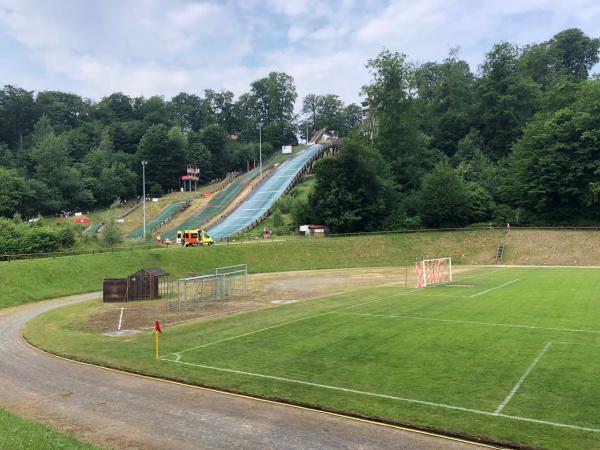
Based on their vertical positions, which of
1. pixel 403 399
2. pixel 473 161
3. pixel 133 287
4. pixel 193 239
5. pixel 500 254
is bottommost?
pixel 403 399

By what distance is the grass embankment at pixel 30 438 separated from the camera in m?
9.33

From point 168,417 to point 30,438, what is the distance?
3.64m

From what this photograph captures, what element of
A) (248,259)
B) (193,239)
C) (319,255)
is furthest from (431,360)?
(193,239)

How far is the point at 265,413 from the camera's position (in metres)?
13.0

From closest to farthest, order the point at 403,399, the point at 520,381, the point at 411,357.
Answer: the point at 403,399 < the point at 520,381 < the point at 411,357

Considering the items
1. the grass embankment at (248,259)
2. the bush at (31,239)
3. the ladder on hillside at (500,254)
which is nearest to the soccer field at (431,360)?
the grass embankment at (248,259)

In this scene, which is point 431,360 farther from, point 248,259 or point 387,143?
point 387,143

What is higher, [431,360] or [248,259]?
[248,259]

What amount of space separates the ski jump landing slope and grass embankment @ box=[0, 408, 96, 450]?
64.6m

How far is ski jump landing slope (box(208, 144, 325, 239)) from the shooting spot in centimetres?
8138

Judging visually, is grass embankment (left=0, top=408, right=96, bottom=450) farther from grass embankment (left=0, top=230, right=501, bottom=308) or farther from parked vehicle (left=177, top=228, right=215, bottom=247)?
parked vehicle (left=177, top=228, right=215, bottom=247)

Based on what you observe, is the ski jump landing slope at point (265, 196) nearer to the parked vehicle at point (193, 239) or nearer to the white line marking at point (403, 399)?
the parked vehicle at point (193, 239)

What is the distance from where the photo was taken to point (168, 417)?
12.7m

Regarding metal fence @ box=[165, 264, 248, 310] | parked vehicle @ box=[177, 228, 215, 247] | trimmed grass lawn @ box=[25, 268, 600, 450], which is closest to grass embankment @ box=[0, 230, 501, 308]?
parked vehicle @ box=[177, 228, 215, 247]
